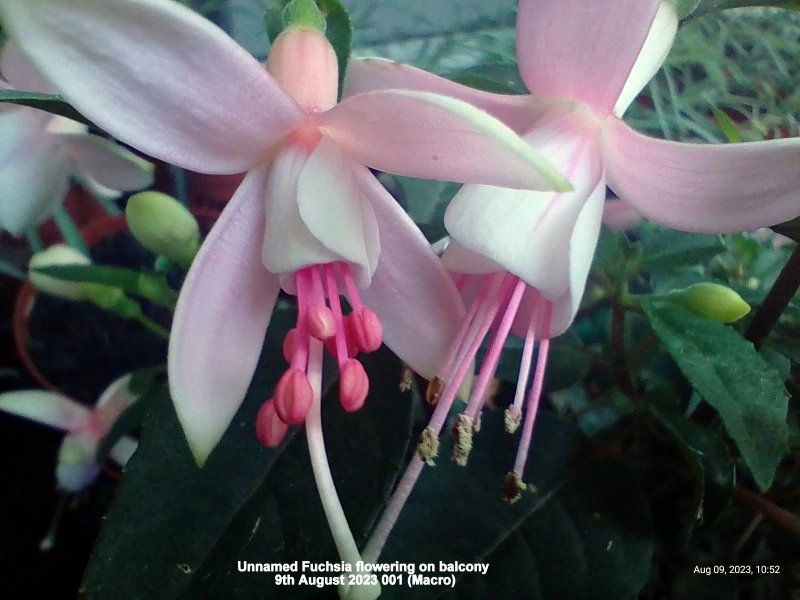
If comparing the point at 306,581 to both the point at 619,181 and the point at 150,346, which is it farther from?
the point at 150,346

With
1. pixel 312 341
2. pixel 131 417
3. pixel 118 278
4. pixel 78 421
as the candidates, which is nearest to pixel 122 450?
pixel 78 421

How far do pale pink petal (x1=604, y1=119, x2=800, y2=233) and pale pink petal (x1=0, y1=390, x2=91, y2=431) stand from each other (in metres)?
0.69

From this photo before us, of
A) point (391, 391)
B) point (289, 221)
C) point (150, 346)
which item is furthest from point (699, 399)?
point (150, 346)

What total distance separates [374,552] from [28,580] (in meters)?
0.77

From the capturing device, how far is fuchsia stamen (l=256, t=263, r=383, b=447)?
30cm

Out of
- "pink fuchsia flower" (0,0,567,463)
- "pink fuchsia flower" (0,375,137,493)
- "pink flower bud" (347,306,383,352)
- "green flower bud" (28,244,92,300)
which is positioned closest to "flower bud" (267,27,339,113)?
"pink fuchsia flower" (0,0,567,463)

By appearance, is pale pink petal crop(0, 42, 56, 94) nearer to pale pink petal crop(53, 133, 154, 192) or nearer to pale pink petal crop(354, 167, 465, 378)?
pale pink petal crop(53, 133, 154, 192)

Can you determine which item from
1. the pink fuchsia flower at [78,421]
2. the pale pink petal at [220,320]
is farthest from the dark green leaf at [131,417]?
the pale pink petal at [220,320]

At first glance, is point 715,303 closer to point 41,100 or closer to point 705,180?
point 705,180

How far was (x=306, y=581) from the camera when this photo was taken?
1.32 feet

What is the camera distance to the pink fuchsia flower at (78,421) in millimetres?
762

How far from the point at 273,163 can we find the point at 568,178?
0.15 meters

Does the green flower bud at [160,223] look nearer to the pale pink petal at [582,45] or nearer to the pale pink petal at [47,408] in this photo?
the pale pink petal at [582,45]

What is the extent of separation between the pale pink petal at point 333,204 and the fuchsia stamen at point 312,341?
2 centimetres
